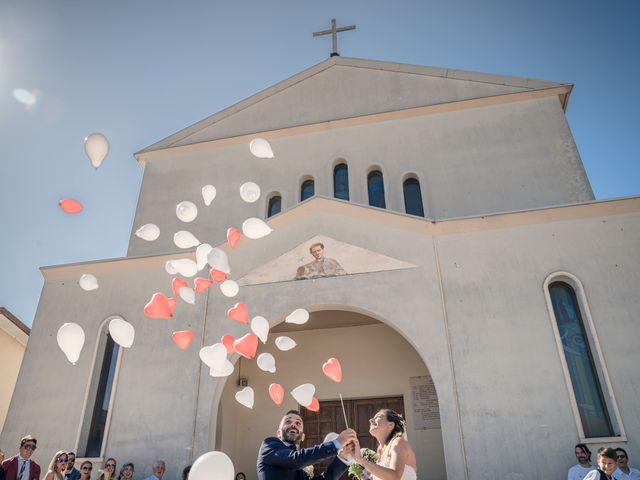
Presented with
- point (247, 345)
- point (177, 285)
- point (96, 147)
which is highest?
point (96, 147)

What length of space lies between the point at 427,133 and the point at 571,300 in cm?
635

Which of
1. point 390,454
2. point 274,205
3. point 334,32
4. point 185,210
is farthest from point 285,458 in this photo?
point 334,32

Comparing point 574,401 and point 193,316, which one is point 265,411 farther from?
point 574,401

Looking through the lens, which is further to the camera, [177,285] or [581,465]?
[177,285]

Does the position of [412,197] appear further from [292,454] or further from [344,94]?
[292,454]

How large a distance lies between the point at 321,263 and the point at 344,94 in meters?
6.87

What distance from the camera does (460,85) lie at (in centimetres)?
1418

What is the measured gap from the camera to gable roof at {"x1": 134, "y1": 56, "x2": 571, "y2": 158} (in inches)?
553

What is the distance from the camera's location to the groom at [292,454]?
391cm

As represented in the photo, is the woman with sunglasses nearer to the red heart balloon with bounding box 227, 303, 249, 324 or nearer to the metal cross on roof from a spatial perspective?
the red heart balloon with bounding box 227, 303, 249, 324

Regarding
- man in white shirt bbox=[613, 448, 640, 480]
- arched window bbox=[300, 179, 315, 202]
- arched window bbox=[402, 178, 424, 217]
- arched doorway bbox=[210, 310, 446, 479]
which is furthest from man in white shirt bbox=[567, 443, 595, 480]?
arched window bbox=[300, 179, 315, 202]

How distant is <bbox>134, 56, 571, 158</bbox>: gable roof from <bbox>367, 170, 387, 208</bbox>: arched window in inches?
71.9

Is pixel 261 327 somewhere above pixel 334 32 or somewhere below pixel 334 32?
below

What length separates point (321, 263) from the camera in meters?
9.86
